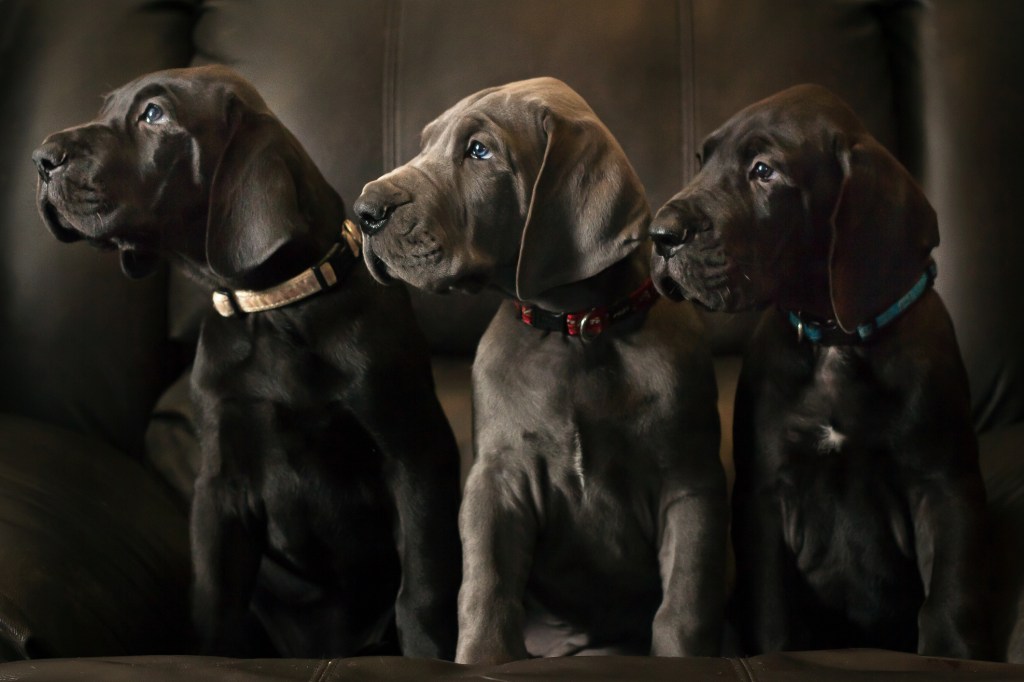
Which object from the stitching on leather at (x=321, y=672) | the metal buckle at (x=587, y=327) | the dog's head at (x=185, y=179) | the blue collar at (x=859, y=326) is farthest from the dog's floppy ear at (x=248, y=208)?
the blue collar at (x=859, y=326)

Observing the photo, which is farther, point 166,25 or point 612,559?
point 166,25

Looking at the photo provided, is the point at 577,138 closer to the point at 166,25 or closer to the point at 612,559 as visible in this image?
the point at 612,559

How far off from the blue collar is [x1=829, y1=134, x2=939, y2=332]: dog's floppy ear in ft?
0.09

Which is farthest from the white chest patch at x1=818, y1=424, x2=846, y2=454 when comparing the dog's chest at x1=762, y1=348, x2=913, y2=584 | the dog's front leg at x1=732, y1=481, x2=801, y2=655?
the dog's front leg at x1=732, y1=481, x2=801, y2=655

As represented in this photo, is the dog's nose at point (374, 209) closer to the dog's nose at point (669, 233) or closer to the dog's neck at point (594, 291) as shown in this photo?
the dog's neck at point (594, 291)

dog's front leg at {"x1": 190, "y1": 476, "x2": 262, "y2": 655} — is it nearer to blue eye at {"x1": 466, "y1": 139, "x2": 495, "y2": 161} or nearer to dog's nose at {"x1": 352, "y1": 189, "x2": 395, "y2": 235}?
dog's nose at {"x1": 352, "y1": 189, "x2": 395, "y2": 235}

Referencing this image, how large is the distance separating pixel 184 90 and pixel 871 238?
3.77ft

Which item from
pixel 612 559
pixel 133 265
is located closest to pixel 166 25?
pixel 133 265

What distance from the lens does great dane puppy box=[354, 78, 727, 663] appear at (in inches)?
70.8

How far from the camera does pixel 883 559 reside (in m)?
1.87

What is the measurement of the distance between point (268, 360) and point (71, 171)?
1.44 ft

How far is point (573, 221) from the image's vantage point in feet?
5.99

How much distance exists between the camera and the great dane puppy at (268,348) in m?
1.94

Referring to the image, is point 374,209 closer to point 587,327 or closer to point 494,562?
point 587,327
